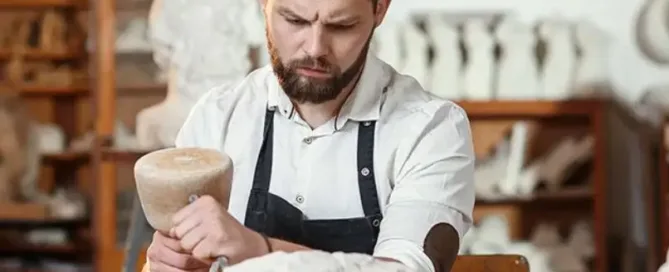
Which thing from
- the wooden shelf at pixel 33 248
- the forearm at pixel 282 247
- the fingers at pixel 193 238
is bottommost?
the wooden shelf at pixel 33 248

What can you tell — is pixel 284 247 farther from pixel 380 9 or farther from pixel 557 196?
pixel 557 196

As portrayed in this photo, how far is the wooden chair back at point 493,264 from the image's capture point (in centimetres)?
165

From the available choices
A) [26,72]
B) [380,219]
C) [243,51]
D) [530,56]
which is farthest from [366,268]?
[26,72]

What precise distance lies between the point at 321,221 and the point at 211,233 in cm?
34

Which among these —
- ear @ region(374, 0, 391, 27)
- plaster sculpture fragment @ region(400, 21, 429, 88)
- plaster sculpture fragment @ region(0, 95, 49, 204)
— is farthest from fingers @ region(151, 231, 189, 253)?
plaster sculpture fragment @ region(0, 95, 49, 204)

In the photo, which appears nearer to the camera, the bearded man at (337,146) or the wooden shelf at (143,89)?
the bearded man at (337,146)

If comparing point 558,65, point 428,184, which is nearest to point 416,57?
Answer: point 558,65

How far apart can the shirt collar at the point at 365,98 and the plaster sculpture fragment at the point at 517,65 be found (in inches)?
83.5

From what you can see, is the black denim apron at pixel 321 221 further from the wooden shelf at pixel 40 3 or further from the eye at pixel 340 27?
the wooden shelf at pixel 40 3

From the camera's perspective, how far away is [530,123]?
3.89 metres

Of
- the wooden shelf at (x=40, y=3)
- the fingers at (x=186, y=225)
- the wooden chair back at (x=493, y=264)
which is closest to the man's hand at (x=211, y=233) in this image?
the fingers at (x=186, y=225)

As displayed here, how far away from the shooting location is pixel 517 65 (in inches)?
144

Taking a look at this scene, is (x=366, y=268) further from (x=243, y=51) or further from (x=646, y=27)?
(x=646, y=27)

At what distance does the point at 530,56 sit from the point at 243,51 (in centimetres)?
94
